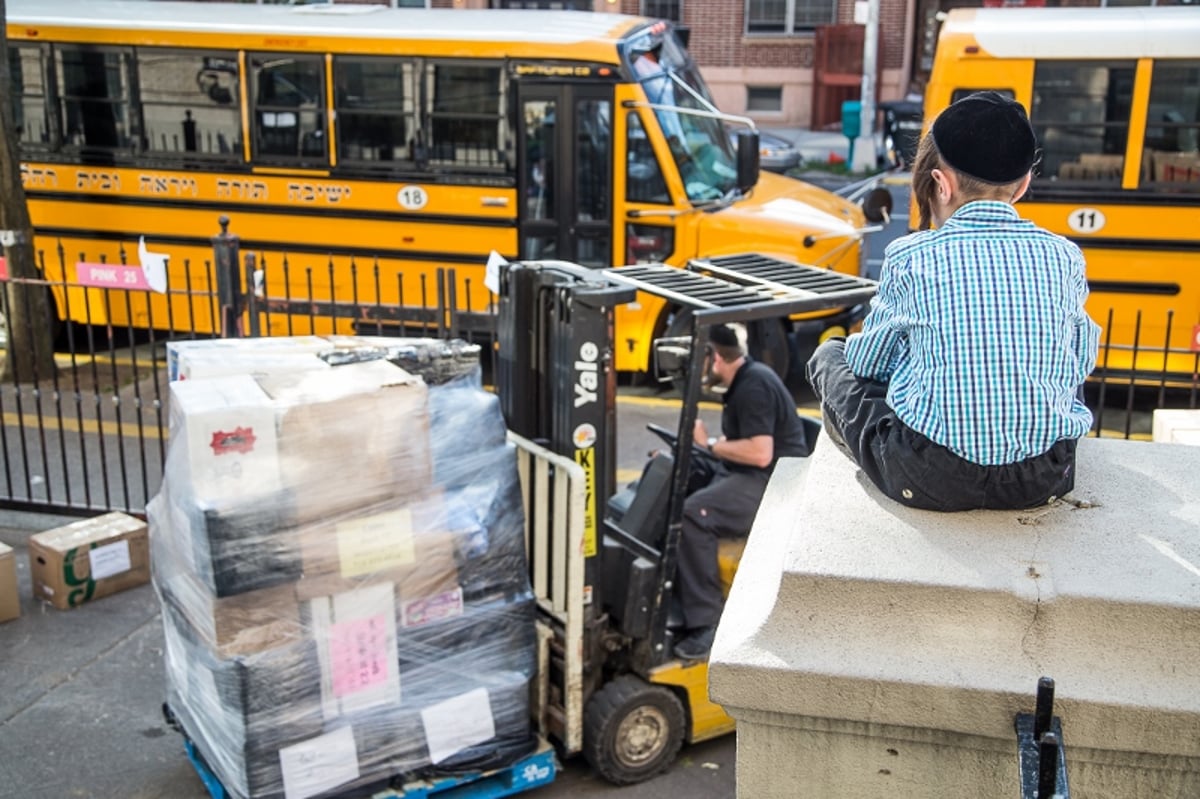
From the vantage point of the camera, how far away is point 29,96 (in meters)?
10.3

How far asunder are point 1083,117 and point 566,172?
361 centimetres

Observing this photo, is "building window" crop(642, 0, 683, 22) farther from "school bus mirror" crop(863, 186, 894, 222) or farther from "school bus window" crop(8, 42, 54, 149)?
"school bus mirror" crop(863, 186, 894, 222)

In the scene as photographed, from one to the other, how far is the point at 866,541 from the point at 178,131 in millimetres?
8947

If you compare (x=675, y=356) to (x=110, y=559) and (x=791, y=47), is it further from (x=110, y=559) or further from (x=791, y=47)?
(x=791, y=47)

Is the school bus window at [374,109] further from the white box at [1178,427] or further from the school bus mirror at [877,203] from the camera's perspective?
the white box at [1178,427]

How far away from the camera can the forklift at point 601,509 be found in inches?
189

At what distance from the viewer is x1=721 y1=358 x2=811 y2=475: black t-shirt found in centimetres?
536

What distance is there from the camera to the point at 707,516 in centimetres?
512

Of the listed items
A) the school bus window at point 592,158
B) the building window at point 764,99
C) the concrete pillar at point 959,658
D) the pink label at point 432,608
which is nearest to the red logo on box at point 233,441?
the pink label at point 432,608

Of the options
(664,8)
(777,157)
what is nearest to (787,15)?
(664,8)

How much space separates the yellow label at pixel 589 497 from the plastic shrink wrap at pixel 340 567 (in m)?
0.30

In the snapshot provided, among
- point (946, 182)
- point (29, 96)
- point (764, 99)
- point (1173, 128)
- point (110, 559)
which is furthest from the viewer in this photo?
point (764, 99)

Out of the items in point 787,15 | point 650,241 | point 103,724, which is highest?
point 787,15

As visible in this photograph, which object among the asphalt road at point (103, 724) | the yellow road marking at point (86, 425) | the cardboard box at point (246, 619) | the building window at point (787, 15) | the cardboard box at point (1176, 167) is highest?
the building window at point (787, 15)
